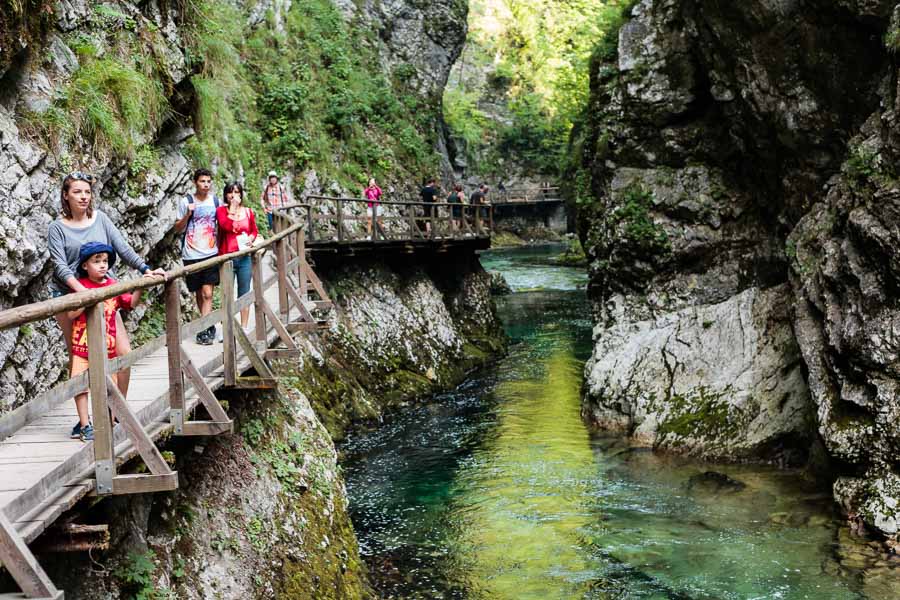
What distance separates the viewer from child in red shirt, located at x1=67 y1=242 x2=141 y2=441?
5859mm

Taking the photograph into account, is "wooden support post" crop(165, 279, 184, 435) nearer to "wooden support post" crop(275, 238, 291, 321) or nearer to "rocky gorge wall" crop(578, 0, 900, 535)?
"wooden support post" crop(275, 238, 291, 321)

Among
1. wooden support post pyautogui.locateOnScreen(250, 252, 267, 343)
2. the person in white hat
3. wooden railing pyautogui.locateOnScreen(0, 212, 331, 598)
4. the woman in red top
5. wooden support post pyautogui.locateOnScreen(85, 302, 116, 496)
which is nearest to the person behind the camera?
wooden railing pyautogui.locateOnScreen(0, 212, 331, 598)

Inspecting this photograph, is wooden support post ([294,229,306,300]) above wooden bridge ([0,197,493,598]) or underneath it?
above

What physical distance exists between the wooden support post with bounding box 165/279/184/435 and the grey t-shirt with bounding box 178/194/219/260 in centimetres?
284

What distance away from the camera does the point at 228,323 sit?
7.55 meters

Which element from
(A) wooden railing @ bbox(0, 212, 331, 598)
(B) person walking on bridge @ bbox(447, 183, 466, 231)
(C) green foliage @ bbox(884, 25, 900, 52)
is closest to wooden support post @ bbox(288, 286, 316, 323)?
(A) wooden railing @ bbox(0, 212, 331, 598)

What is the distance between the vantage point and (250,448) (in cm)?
898

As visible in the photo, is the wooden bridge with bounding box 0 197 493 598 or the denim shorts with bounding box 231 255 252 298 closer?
the wooden bridge with bounding box 0 197 493 598

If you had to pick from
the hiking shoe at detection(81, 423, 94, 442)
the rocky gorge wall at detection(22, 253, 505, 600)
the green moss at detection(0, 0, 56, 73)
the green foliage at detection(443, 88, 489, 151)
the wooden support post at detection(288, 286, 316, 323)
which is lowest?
the rocky gorge wall at detection(22, 253, 505, 600)

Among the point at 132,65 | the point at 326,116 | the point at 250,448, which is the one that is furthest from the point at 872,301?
the point at 326,116

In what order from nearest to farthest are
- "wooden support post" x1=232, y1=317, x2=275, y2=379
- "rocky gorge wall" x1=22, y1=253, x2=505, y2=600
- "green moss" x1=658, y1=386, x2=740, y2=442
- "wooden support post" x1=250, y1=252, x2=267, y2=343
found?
"rocky gorge wall" x1=22, y1=253, x2=505, y2=600 → "wooden support post" x1=232, y1=317, x2=275, y2=379 → "wooden support post" x1=250, y1=252, x2=267, y2=343 → "green moss" x1=658, y1=386, x2=740, y2=442

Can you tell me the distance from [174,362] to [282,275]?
3.95 m

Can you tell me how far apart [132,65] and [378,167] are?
58.6 ft

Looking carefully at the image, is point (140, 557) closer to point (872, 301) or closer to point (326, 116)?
point (872, 301)
